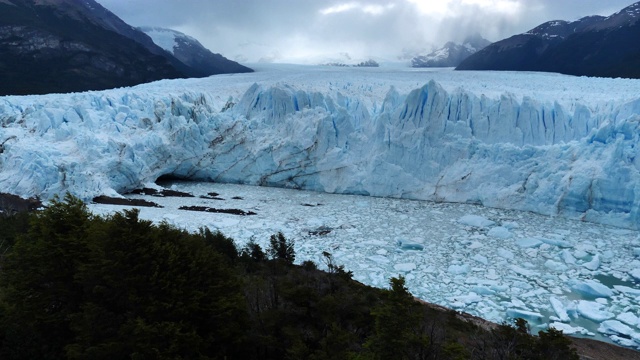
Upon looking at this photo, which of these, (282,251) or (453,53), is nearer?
(282,251)

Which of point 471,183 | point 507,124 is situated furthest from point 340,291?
point 507,124

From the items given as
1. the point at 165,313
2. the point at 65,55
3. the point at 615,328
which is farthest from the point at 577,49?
the point at 65,55

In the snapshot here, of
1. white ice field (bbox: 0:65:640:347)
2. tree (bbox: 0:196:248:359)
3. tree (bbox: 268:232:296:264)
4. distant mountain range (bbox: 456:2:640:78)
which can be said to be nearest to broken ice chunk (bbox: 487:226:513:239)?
white ice field (bbox: 0:65:640:347)

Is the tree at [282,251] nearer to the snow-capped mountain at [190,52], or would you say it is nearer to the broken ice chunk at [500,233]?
the broken ice chunk at [500,233]

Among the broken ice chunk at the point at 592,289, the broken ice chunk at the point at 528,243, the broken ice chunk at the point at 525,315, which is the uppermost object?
the broken ice chunk at the point at 528,243

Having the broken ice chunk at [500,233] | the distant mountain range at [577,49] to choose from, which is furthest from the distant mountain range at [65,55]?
the broken ice chunk at [500,233]

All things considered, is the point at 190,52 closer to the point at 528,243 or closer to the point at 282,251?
the point at 282,251
